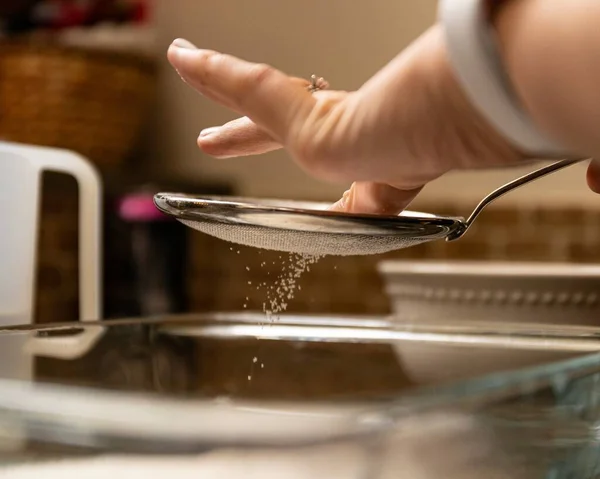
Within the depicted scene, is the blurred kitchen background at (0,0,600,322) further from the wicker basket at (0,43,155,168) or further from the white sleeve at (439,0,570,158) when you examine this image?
the white sleeve at (439,0,570,158)

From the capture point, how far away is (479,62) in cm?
24

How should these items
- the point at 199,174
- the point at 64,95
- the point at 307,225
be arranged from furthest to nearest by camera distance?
the point at 199,174 → the point at 64,95 → the point at 307,225

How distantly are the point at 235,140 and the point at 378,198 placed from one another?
7cm

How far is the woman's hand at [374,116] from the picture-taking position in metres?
0.26

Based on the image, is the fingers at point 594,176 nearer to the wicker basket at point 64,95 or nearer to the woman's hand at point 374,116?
the woman's hand at point 374,116

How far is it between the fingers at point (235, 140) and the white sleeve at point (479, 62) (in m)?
0.14

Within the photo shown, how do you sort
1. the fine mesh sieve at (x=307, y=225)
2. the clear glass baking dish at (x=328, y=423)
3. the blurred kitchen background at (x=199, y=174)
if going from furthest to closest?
1. the blurred kitchen background at (x=199, y=174)
2. the fine mesh sieve at (x=307, y=225)
3. the clear glass baking dish at (x=328, y=423)

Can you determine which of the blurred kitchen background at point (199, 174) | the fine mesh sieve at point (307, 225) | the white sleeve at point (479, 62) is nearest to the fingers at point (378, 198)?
the fine mesh sieve at point (307, 225)

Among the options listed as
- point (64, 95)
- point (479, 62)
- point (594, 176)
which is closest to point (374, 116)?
point (479, 62)

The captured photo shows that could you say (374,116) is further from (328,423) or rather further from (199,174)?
(199,174)

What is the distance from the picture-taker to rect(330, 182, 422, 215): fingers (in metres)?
0.37

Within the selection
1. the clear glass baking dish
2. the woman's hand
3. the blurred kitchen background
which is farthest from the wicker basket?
the woman's hand

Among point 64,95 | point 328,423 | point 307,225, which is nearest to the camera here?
point 328,423

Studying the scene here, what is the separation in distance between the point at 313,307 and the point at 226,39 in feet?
1.24
